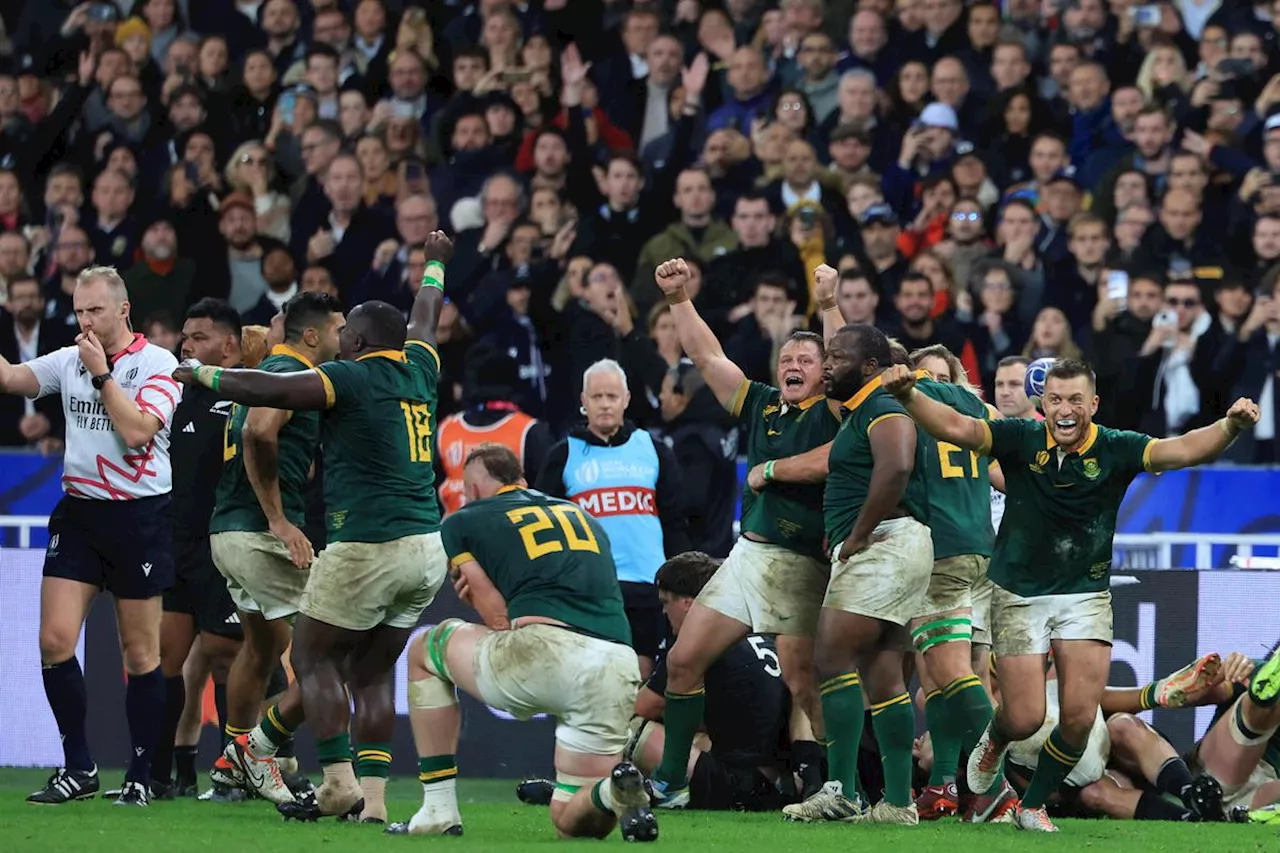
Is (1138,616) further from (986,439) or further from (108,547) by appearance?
(108,547)

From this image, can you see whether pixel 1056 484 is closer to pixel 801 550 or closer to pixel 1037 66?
pixel 801 550

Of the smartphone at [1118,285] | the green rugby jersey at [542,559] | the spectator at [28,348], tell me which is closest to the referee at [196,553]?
the green rugby jersey at [542,559]

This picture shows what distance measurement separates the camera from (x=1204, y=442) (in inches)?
Result: 347

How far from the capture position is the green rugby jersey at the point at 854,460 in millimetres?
9469

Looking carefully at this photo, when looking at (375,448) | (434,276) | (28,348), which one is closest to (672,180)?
(28,348)

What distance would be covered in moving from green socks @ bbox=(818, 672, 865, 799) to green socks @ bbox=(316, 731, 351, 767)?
223cm

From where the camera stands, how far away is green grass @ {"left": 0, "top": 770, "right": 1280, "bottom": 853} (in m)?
8.09

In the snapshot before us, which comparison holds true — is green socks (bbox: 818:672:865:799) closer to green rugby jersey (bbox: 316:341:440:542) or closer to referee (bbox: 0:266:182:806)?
green rugby jersey (bbox: 316:341:440:542)

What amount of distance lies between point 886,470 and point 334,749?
2827mm

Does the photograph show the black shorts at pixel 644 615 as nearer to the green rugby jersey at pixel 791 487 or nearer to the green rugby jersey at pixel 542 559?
the green rugby jersey at pixel 791 487

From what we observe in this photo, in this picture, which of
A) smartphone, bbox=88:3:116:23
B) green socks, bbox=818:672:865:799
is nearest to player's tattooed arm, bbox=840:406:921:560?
green socks, bbox=818:672:865:799

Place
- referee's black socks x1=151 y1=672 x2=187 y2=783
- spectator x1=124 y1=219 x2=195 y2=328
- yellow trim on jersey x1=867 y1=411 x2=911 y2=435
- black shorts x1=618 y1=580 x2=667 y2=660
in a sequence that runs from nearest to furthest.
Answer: yellow trim on jersey x1=867 y1=411 x2=911 y2=435 → referee's black socks x1=151 y1=672 x2=187 y2=783 → black shorts x1=618 y1=580 x2=667 y2=660 → spectator x1=124 y1=219 x2=195 y2=328

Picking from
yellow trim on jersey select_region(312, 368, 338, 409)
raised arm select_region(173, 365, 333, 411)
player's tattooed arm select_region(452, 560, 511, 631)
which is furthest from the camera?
yellow trim on jersey select_region(312, 368, 338, 409)

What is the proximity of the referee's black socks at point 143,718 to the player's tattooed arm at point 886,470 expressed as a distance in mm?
3549
